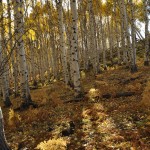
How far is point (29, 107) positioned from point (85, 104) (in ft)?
8.74

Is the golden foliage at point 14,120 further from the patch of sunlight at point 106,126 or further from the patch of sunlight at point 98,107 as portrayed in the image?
the patch of sunlight at point 106,126

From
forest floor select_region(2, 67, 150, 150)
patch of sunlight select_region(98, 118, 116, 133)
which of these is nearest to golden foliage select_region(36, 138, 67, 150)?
forest floor select_region(2, 67, 150, 150)

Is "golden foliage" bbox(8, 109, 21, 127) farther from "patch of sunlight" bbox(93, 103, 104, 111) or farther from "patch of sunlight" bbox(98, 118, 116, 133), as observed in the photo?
"patch of sunlight" bbox(98, 118, 116, 133)

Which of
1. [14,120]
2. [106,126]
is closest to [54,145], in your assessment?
[106,126]

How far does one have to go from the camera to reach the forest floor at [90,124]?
6.47 m

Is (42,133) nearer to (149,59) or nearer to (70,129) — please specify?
(70,129)

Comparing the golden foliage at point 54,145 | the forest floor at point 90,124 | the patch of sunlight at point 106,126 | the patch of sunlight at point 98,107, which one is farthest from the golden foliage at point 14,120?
the patch of sunlight at point 106,126

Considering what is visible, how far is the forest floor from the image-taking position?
647cm

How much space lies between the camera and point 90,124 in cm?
812

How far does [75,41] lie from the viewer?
1207cm

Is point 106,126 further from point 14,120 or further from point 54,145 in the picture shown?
point 14,120

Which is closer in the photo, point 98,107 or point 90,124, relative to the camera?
point 90,124

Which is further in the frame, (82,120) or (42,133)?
(82,120)

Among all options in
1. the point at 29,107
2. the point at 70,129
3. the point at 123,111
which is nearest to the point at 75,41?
the point at 29,107
